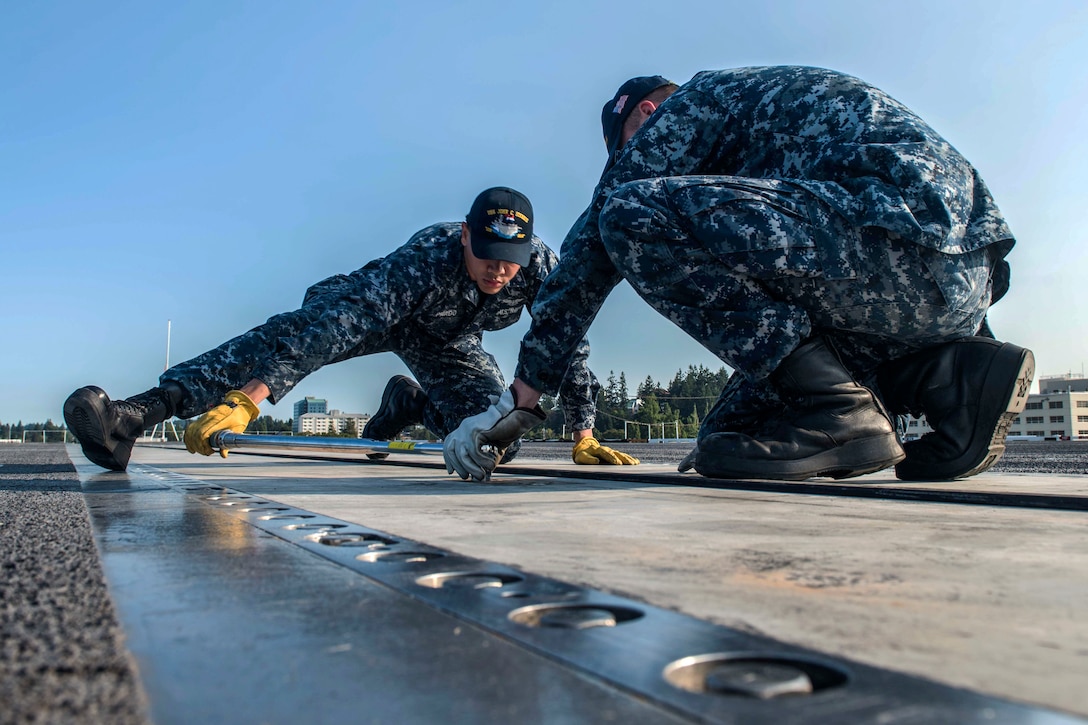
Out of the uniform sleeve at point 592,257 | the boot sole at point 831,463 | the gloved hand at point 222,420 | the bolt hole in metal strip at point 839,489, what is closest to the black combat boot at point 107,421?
the gloved hand at point 222,420

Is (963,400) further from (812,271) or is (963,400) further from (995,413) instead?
(812,271)

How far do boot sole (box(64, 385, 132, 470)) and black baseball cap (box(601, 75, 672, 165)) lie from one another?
182cm

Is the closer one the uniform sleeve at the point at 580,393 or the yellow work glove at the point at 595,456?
the yellow work glove at the point at 595,456

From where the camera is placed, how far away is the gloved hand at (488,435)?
1.89m

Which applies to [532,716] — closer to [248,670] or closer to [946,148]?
[248,670]

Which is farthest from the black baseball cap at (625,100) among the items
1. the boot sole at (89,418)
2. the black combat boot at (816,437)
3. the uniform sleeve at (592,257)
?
the boot sole at (89,418)

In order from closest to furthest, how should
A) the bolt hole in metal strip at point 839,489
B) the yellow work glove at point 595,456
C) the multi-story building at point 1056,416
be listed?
the bolt hole in metal strip at point 839,489 < the yellow work glove at point 595,456 < the multi-story building at point 1056,416

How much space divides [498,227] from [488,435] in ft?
4.00

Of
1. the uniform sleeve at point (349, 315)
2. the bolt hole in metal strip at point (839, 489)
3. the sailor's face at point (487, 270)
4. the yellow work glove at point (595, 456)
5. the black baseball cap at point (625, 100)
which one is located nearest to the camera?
the bolt hole in metal strip at point (839, 489)

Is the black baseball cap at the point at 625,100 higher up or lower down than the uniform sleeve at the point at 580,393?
higher up

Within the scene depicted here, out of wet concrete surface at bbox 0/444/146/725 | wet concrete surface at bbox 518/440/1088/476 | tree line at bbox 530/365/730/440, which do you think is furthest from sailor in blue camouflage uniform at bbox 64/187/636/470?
tree line at bbox 530/365/730/440

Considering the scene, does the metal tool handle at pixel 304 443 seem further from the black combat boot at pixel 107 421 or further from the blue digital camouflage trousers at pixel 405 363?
the blue digital camouflage trousers at pixel 405 363

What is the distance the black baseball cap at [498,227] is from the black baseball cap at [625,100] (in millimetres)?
629

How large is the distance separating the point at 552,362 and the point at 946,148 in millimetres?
974
